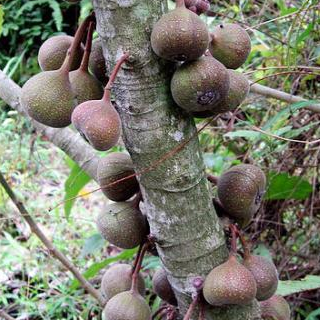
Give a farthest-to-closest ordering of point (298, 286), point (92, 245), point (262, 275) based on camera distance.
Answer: point (92, 245)
point (298, 286)
point (262, 275)

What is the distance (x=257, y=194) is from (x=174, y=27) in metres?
0.39

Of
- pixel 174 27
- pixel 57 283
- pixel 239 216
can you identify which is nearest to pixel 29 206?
pixel 57 283

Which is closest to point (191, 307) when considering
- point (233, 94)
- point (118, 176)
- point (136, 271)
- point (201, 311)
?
point (201, 311)

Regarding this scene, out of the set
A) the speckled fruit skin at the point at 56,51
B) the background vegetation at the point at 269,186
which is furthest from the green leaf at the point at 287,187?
the speckled fruit skin at the point at 56,51

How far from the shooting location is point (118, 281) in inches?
40.0

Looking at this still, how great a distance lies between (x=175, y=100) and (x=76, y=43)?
18 cm

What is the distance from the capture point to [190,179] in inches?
34.1

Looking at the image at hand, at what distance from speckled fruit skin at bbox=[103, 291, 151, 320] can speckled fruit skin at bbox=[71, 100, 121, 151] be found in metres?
0.30

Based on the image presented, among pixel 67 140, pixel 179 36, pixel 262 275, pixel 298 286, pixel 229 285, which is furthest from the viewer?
pixel 67 140

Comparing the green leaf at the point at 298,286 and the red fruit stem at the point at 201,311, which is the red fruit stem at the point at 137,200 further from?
the green leaf at the point at 298,286

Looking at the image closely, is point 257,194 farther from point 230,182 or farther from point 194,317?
point 194,317

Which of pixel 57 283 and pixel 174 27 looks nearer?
pixel 174 27

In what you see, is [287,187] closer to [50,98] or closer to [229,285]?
[229,285]

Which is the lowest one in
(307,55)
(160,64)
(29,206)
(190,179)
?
(29,206)
